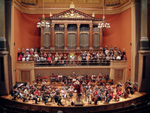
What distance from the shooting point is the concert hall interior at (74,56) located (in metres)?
11.0

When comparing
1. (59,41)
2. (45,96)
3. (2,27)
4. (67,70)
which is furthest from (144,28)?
(2,27)

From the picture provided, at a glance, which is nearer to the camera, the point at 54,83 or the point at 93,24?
the point at 54,83

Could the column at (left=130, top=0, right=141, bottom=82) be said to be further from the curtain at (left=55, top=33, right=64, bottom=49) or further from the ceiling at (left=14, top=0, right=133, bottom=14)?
the curtain at (left=55, top=33, right=64, bottom=49)

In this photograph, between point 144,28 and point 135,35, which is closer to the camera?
point 144,28

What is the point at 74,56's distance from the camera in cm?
1675

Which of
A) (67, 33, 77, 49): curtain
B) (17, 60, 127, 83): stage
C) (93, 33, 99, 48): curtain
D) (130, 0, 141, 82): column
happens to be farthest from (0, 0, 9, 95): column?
(130, 0, 141, 82): column

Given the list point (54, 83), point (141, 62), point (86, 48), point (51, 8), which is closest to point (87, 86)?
point (54, 83)

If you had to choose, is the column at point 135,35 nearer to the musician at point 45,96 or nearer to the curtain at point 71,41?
A: the curtain at point 71,41

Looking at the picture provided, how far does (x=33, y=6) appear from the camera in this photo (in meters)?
18.0

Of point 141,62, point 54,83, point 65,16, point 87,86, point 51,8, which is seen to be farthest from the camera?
point 51,8

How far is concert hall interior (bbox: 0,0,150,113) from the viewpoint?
11.0 metres

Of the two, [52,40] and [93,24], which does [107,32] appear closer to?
[93,24]

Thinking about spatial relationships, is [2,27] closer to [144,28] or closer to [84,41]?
[84,41]

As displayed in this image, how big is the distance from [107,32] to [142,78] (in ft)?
22.1
